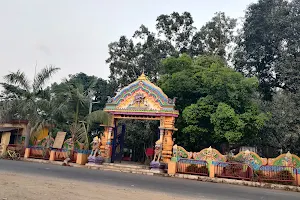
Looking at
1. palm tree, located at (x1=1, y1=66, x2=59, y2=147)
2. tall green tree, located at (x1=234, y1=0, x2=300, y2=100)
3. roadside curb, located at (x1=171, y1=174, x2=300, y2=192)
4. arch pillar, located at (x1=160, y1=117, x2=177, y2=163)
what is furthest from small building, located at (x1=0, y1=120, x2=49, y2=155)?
tall green tree, located at (x1=234, y1=0, x2=300, y2=100)

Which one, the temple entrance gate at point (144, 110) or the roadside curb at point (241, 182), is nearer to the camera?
the roadside curb at point (241, 182)

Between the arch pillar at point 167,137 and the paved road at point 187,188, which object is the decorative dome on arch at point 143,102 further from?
the paved road at point 187,188

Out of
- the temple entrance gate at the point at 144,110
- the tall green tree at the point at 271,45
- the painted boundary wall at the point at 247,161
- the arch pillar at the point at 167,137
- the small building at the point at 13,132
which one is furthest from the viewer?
the small building at the point at 13,132

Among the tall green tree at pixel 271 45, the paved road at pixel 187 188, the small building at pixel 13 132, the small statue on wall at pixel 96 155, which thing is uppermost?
the tall green tree at pixel 271 45

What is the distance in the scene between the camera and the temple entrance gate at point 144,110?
15.9 metres

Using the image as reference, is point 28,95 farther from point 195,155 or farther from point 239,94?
point 239,94

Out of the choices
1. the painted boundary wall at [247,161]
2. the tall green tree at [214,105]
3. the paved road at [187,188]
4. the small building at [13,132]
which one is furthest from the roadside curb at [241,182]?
the small building at [13,132]

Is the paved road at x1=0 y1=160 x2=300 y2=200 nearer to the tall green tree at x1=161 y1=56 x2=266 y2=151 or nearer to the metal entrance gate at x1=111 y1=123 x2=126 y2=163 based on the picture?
the tall green tree at x1=161 y1=56 x2=266 y2=151

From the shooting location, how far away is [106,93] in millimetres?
29750

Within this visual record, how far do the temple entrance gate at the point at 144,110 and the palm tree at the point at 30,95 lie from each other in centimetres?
458

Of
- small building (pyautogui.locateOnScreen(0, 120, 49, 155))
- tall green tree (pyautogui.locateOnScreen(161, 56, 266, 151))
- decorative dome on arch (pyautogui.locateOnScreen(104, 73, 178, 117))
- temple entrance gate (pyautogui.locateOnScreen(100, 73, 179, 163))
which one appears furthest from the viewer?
small building (pyautogui.locateOnScreen(0, 120, 49, 155))

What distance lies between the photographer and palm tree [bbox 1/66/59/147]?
57.1 ft

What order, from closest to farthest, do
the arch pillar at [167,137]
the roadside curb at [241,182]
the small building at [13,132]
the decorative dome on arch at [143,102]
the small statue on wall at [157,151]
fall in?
the roadside curb at [241,182]
the small statue on wall at [157,151]
the arch pillar at [167,137]
the decorative dome on arch at [143,102]
the small building at [13,132]

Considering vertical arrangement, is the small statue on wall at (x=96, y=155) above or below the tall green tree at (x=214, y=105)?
below
